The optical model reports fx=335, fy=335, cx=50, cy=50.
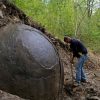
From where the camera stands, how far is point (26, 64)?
3.67 meters

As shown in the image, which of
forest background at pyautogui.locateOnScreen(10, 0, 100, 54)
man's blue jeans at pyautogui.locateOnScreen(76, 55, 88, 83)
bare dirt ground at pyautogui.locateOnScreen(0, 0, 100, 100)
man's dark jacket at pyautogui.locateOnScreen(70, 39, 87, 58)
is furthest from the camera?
forest background at pyautogui.locateOnScreen(10, 0, 100, 54)

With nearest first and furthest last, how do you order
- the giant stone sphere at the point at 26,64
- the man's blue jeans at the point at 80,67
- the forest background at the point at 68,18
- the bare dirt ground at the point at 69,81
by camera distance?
the giant stone sphere at the point at 26,64
the bare dirt ground at the point at 69,81
the man's blue jeans at the point at 80,67
the forest background at the point at 68,18

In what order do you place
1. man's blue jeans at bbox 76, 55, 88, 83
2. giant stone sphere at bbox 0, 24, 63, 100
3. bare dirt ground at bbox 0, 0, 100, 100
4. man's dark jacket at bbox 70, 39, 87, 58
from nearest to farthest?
1. giant stone sphere at bbox 0, 24, 63, 100
2. man's dark jacket at bbox 70, 39, 87, 58
3. bare dirt ground at bbox 0, 0, 100, 100
4. man's blue jeans at bbox 76, 55, 88, 83

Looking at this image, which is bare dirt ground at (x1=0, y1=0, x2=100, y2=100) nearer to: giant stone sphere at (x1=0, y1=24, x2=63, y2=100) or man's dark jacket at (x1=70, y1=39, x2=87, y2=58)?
man's dark jacket at (x1=70, y1=39, x2=87, y2=58)

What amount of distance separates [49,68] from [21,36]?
48cm

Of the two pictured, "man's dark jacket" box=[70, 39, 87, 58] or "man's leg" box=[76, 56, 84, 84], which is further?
"man's leg" box=[76, 56, 84, 84]

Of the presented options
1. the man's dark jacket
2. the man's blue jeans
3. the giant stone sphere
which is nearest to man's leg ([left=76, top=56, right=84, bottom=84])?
the man's blue jeans

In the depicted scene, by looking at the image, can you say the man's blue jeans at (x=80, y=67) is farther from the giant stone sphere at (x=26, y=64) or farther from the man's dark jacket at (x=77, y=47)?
the giant stone sphere at (x=26, y=64)

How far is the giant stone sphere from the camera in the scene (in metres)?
3.68

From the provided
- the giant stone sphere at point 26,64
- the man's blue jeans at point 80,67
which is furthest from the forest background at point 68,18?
the giant stone sphere at point 26,64

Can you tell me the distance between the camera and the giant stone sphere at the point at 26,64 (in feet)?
12.1

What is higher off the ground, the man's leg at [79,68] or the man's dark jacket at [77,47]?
the man's dark jacket at [77,47]

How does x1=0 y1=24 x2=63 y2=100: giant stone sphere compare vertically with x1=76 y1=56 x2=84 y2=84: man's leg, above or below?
above

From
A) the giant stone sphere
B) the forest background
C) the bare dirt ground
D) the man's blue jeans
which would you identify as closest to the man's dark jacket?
the man's blue jeans
